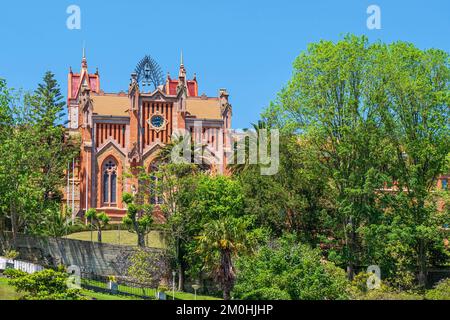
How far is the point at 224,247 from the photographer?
2362 inches

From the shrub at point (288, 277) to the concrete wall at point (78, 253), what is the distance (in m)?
10.8

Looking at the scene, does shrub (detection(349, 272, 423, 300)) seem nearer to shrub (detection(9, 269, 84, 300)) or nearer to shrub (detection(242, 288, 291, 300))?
shrub (detection(242, 288, 291, 300))

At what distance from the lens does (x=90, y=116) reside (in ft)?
294

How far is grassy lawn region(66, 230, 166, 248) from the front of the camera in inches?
2968

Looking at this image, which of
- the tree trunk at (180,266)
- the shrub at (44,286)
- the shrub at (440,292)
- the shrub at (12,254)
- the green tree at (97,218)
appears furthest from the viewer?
the green tree at (97,218)

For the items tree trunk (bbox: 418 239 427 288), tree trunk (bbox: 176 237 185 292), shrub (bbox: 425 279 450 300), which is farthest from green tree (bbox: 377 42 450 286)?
tree trunk (bbox: 176 237 185 292)

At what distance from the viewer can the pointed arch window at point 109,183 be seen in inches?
3514

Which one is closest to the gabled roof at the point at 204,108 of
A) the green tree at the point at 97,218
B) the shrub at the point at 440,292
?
the green tree at the point at 97,218

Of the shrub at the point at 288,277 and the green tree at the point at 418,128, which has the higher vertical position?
the green tree at the point at 418,128

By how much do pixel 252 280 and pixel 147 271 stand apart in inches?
467

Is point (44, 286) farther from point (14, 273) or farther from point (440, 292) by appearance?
point (440, 292)

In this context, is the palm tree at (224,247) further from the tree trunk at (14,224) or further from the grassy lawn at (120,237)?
the grassy lawn at (120,237)
